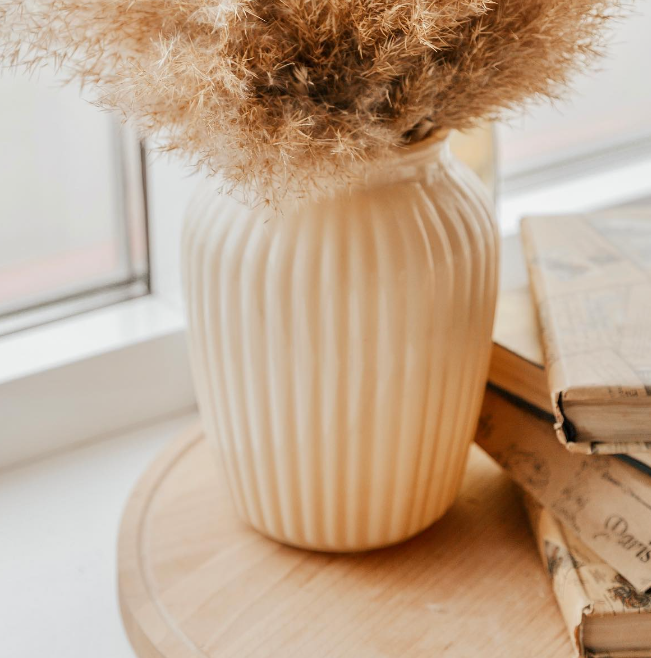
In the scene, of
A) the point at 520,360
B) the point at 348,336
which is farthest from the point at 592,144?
the point at 348,336

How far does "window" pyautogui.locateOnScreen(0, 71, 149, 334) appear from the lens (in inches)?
26.0

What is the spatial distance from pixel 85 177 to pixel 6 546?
31cm

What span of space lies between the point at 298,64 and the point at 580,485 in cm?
30

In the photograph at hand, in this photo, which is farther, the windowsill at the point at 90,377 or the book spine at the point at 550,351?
the windowsill at the point at 90,377

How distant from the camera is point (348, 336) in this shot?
1.44 feet

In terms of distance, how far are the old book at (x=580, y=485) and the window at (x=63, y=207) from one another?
350 mm

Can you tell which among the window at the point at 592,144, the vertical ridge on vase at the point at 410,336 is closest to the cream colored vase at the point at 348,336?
the vertical ridge on vase at the point at 410,336

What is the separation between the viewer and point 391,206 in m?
0.43

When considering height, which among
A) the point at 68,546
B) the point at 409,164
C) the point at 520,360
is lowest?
the point at 68,546

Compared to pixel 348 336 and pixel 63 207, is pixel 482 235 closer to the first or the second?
pixel 348 336

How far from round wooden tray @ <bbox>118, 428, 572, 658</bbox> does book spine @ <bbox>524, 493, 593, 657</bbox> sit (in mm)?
14

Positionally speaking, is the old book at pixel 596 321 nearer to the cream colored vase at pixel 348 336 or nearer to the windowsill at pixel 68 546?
the cream colored vase at pixel 348 336

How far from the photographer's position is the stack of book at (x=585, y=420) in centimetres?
44

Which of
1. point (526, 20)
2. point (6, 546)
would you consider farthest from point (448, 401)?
point (6, 546)
